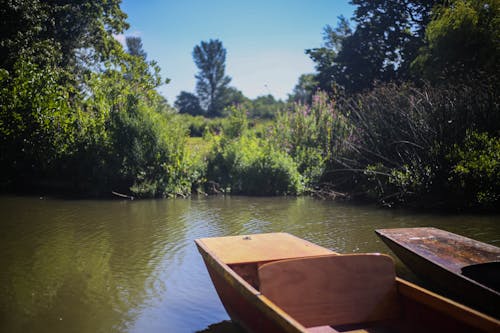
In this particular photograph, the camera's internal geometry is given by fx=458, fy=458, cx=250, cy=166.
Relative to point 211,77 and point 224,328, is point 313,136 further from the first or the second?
point 211,77

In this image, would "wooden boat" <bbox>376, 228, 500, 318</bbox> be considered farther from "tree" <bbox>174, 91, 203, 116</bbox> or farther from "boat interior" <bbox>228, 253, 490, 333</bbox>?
"tree" <bbox>174, 91, 203, 116</bbox>

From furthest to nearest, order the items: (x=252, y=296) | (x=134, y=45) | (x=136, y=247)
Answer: (x=134, y=45), (x=136, y=247), (x=252, y=296)

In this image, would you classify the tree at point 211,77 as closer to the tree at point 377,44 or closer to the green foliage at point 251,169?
the tree at point 377,44

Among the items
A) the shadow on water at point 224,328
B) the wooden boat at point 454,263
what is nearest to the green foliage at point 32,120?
the shadow on water at point 224,328

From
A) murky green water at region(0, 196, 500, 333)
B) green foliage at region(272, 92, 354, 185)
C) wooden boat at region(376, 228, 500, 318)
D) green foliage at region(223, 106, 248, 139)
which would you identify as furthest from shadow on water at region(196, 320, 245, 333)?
green foliage at region(223, 106, 248, 139)

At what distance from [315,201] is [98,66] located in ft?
52.7

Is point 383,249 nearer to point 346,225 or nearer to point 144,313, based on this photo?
point 346,225

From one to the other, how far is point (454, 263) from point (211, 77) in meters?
65.4

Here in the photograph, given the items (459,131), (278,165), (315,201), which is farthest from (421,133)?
(278,165)

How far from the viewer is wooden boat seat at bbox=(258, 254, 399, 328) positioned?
3883mm

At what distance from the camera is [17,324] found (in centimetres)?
481

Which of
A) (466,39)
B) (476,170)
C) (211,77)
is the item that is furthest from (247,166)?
(211,77)

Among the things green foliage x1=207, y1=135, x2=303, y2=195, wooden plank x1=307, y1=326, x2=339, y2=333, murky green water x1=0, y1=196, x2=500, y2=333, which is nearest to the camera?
wooden plank x1=307, y1=326, x2=339, y2=333

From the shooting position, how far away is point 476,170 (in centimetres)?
1092
